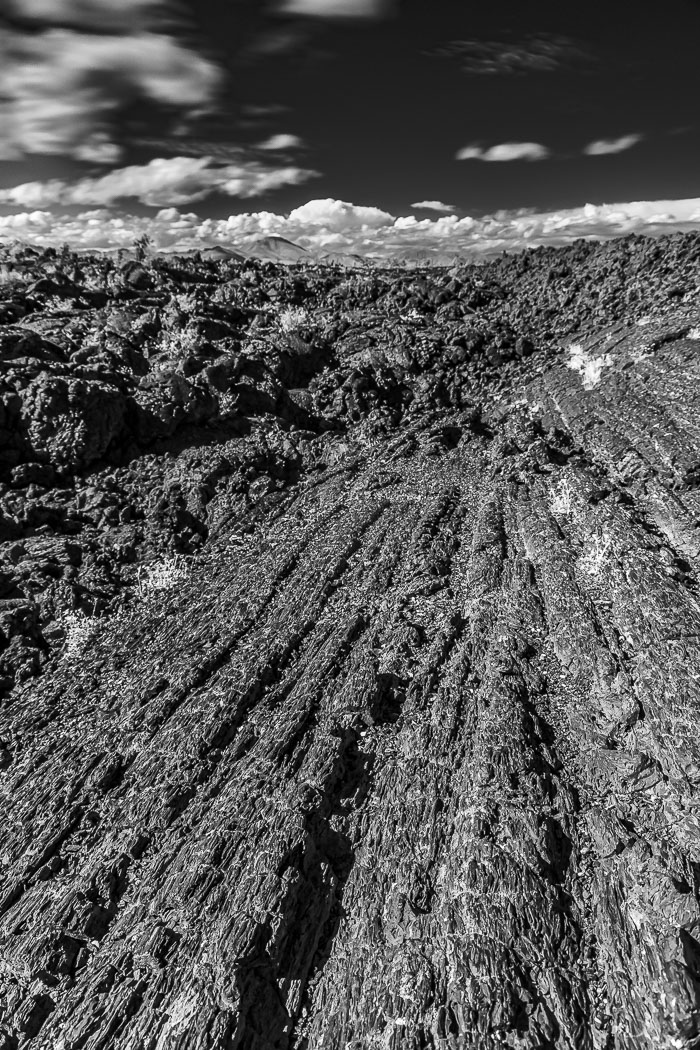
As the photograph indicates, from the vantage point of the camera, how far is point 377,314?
31922mm

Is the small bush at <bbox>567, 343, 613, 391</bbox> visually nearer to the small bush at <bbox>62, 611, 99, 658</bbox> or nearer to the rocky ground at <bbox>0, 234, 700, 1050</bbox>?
the rocky ground at <bbox>0, 234, 700, 1050</bbox>

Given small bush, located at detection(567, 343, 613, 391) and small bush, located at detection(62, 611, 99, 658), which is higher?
small bush, located at detection(567, 343, 613, 391)

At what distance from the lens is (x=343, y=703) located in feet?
37.8

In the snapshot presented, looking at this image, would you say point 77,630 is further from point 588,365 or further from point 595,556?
point 588,365

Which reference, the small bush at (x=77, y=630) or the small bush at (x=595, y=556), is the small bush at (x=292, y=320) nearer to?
the small bush at (x=77, y=630)

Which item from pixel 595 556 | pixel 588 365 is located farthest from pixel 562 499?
pixel 588 365

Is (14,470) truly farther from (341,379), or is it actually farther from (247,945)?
(247,945)

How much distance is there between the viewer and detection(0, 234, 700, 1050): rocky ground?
7.57 metres

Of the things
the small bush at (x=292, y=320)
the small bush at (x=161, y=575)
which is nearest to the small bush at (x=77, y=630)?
the small bush at (x=161, y=575)

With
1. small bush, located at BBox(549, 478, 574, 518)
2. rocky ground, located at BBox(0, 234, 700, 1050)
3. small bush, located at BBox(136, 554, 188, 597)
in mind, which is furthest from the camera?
small bush, located at BBox(549, 478, 574, 518)

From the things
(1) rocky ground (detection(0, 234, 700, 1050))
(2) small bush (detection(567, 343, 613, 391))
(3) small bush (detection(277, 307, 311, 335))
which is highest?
(3) small bush (detection(277, 307, 311, 335))

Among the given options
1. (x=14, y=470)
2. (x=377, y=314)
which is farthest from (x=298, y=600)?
(x=377, y=314)

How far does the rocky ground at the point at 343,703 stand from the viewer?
298 inches

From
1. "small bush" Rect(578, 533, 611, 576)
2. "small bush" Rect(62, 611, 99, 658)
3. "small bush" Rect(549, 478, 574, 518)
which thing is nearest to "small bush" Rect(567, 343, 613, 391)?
"small bush" Rect(549, 478, 574, 518)
